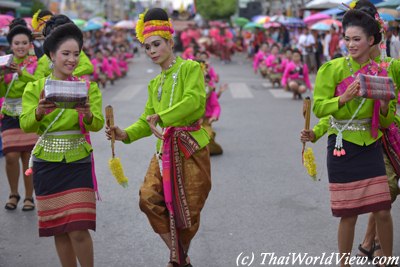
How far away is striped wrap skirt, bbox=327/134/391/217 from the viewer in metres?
4.57

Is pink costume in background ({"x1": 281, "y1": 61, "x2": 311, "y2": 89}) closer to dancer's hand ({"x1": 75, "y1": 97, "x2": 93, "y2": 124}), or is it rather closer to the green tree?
dancer's hand ({"x1": 75, "y1": 97, "x2": 93, "y2": 124})

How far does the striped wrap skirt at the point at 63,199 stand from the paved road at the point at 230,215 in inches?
38.1

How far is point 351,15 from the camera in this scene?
4.58 meters

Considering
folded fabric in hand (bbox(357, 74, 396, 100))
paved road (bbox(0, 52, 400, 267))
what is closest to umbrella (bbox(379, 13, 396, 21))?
paved road (bbox(0, 52, 400, 267))

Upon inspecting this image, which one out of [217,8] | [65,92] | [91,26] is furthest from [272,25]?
[65,92]

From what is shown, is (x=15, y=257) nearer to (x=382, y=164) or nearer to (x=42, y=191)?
(x=42, y=191)

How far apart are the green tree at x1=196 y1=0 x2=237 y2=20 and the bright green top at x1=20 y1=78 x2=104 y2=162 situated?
189ft

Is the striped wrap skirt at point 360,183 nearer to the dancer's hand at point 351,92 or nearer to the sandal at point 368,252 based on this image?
the dancer's hand at point 351,92

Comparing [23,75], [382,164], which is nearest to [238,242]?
[382,164]

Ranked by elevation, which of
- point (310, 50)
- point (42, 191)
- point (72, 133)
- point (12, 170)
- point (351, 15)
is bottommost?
point (310, 50)

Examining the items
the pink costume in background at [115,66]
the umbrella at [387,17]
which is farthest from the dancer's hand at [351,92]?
the pink costume in background at [115,66]

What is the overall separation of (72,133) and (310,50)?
75.0 ft

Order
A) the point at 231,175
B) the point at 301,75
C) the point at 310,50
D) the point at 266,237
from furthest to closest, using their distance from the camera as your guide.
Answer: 1. the point at 310,50
2. the point at 301,75
3. the point at 231,175
4. the point at 266,237

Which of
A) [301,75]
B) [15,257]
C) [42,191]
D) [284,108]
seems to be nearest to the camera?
[42,191]
